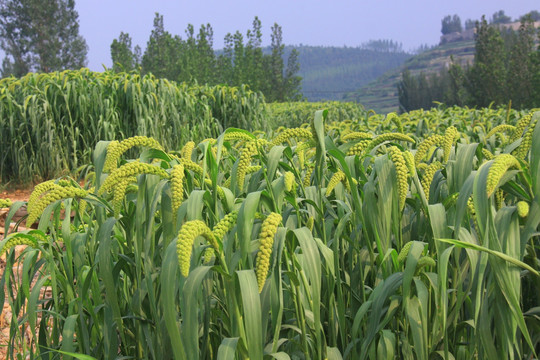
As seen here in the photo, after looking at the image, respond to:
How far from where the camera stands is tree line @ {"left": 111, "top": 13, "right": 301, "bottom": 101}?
150 feet

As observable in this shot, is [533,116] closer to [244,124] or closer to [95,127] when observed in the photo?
[95,127]

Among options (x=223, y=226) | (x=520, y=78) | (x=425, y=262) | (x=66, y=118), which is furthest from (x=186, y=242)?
(x=520, y=78)

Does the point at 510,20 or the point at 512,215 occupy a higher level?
the point at 510,20

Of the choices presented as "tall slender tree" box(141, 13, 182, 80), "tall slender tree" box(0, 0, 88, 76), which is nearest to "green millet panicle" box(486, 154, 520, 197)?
"tall slender tree" box(141, 13, 182, 80)

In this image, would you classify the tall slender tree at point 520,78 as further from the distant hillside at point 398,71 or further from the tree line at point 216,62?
the distant hillside at point 398,71

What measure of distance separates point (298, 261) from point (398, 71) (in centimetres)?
15750

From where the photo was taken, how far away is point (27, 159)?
6.70 meters

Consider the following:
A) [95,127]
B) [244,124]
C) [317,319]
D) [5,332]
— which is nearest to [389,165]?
[317,319]

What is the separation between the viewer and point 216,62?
169 ft

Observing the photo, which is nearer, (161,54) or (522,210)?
(522,210)

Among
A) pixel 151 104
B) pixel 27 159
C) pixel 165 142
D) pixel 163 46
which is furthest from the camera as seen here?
pixel 163 46

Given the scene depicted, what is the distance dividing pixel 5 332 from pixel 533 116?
10.9ft

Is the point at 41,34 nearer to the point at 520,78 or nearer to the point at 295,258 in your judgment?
the point at 520,78

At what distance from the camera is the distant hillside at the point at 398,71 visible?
123500 mm
